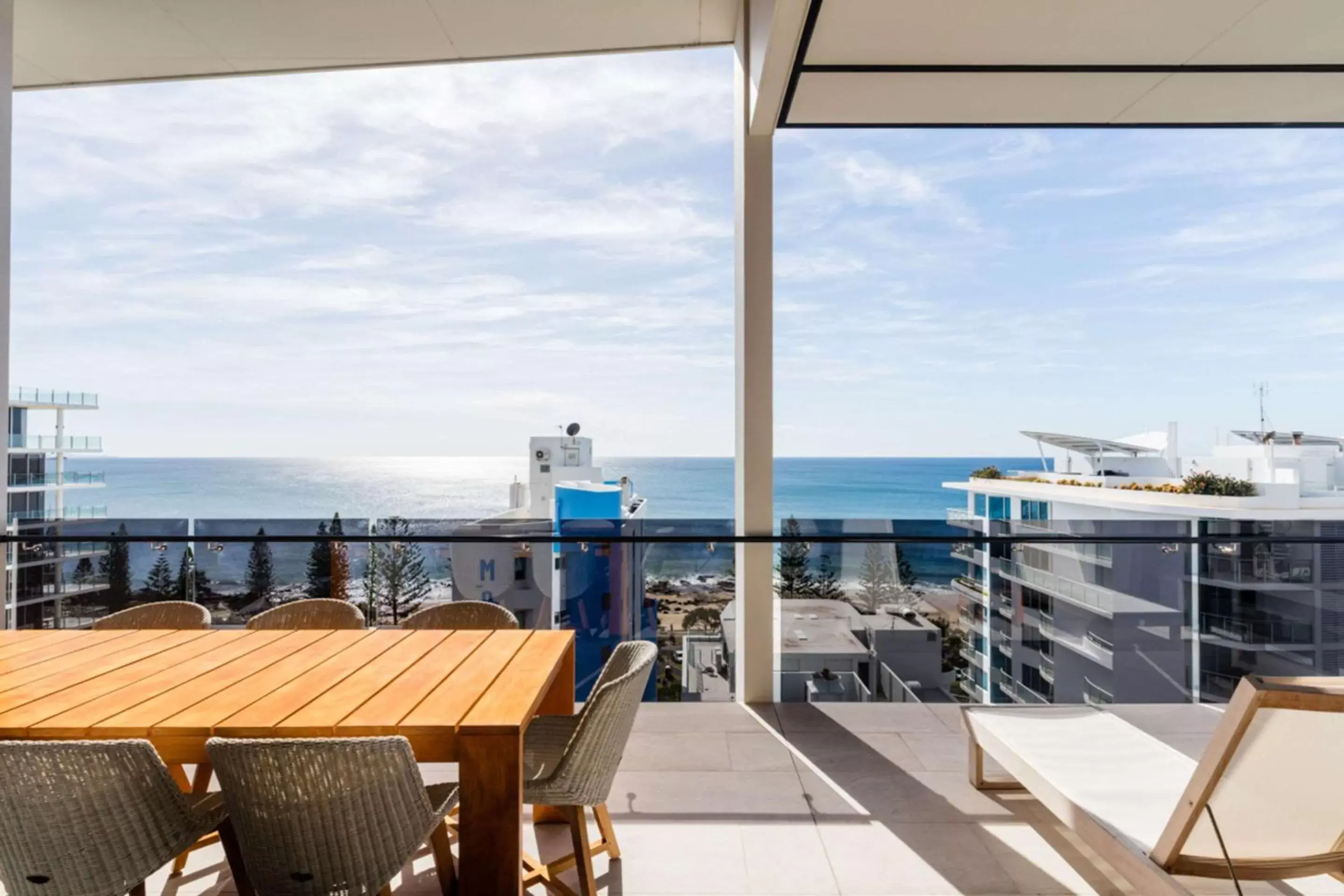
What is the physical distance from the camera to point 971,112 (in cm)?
395

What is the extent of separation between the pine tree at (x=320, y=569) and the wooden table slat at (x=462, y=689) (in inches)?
68.4

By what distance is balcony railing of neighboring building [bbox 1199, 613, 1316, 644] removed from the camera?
366cm

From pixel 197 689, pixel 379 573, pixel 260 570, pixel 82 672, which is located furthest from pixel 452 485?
pixel 197 689

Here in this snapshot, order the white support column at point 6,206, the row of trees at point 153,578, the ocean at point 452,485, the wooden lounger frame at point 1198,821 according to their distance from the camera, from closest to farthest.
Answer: the wooden lounger frame at point 1198,821 → the white support column at point 6,206 → the row of trees at point 153,578 → the ocean at point 452,485

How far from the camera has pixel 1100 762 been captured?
7.91ft

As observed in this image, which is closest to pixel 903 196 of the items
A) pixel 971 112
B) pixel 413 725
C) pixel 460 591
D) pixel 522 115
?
pixel 522 115

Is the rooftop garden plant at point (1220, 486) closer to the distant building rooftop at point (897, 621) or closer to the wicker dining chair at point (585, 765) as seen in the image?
the distant building rooftop at point (897, 621)

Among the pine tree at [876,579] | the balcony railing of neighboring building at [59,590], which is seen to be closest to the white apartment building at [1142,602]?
the pine tree at [876,579]

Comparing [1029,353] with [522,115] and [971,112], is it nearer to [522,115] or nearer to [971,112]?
[522,115]

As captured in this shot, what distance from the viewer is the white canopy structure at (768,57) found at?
10.2 ft

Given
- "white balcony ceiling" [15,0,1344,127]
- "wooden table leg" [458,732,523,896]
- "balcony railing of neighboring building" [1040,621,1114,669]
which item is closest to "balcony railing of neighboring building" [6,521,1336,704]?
"balcony railing of neighboring building" [1040,621,1114,669]

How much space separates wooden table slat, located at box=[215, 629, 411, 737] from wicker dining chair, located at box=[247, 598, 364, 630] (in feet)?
1.37

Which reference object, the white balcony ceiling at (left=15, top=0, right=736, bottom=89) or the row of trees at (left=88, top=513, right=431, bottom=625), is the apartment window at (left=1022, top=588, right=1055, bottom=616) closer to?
the row of trees at (left=88, top=513, right=431, bottom=625)

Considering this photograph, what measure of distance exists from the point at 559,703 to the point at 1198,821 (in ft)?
5.91
